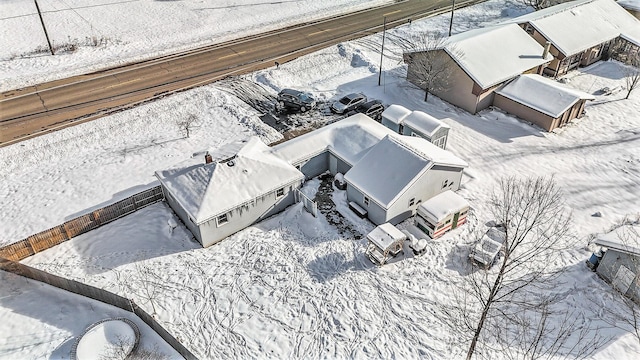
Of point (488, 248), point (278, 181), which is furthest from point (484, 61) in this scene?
point (278, 181)

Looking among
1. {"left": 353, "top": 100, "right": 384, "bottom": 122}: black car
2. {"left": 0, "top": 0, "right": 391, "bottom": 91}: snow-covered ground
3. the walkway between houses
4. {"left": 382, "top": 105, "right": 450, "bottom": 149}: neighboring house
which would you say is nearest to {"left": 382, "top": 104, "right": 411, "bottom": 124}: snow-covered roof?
{"left": 382, "top": 105, "right": 450, "bottom": 149}: neighboring house

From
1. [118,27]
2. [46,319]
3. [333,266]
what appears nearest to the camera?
[46,319]

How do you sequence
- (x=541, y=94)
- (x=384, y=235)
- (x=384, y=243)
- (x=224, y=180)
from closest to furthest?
(x=384, y=243)
(x=384, y=235)
(x=224, y=180)
(x=541, y=94)

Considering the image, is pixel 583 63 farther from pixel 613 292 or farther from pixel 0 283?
pixel 0 283

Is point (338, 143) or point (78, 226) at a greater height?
point (338, 143)

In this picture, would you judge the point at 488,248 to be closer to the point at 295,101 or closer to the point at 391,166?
the point at 391,166

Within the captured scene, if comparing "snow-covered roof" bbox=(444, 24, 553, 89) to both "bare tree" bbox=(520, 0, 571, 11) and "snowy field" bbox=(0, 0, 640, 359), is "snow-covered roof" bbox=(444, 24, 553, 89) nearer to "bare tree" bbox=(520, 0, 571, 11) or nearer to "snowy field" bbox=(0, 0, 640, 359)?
"snowy field" bbox=(0, 0, 640, 359)

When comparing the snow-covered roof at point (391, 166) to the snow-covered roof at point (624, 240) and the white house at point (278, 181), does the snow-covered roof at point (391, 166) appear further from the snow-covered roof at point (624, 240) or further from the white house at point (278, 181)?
the snow-covered roof at point (624, 240)

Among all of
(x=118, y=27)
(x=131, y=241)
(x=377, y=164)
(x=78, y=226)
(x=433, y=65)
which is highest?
(x=433, y=65)
